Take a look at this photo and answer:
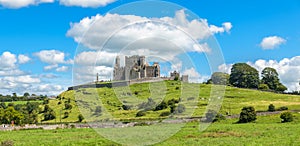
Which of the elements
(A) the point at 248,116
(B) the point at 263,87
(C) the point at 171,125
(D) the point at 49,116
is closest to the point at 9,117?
(D) the point at 49,116

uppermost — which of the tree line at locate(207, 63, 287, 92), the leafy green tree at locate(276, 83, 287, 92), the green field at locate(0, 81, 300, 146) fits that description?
the tree line at locate(207, 63, 287, 92)

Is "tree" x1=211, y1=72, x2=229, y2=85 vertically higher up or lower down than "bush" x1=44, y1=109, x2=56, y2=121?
higher up

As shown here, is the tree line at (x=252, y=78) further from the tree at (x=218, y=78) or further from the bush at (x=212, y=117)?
the tree at (x=218, y=78)

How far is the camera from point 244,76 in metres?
168

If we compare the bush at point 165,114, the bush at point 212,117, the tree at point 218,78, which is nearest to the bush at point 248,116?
the bush at point 212,117

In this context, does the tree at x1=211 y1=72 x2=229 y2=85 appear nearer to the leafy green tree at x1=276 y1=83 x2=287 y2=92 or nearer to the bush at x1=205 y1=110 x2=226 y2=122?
the bush at x1=205 y1=110 x2=226 y2=122

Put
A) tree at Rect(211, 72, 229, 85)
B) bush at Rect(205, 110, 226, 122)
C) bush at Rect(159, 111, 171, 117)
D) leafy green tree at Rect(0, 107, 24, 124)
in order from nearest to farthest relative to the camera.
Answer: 1. tree at Rect(211, 72, 229, 85)
2. bush at Rect(205, 110, 226, 122)
3. bush at Rect(159, 111, 171, 117)
4. leafy green tree at Rect(0, 107, 24, 124)

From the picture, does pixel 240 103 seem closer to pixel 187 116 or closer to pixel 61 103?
pixel 187 116

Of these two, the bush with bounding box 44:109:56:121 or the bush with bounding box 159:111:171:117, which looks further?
the bush with bounding box 44:109:56:121

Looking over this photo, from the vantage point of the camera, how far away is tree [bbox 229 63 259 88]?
543 feet

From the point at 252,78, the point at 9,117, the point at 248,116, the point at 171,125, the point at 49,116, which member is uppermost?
the point at 252,78

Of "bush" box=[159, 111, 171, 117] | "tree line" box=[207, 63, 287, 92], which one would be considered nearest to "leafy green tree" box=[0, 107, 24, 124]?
"bush" box=[159, 111, 171, 117]

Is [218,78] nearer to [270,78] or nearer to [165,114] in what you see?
[165,114]

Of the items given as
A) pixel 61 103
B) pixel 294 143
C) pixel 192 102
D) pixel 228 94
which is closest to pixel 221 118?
pixel 192 102
